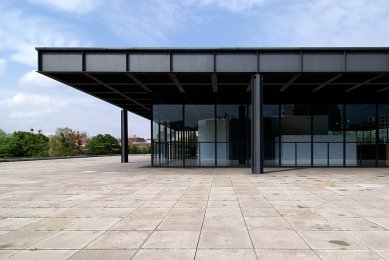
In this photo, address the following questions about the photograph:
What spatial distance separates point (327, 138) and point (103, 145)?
218 feet

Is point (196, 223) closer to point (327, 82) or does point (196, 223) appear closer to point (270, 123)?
point (327, 82)

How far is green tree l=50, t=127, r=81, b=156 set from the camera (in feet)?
266

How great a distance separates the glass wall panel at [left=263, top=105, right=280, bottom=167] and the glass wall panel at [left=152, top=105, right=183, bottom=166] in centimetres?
610

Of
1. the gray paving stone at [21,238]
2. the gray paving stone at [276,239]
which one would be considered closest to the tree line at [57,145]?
the gray paving stone at [21,238]

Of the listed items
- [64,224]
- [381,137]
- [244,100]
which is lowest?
[64,224]

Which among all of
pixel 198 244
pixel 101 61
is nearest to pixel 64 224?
pixel 198 244

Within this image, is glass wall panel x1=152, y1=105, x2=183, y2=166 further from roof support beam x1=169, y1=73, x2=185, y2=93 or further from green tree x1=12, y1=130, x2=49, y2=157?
green tree x1=12, y1=130, x2=49, y2=157

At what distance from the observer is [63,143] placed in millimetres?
82312

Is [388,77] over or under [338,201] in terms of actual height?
over

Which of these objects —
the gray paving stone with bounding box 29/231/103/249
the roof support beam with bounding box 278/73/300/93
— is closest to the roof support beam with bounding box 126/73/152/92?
the roof support beam with bounding box 278/73/300/93

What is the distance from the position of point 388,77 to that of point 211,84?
32.3 feet

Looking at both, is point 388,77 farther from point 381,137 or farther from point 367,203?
point 367,203

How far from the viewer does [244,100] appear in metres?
26.4

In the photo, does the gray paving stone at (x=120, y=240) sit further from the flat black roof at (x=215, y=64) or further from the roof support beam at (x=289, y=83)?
the roof support beam at (x=289, y=83)
